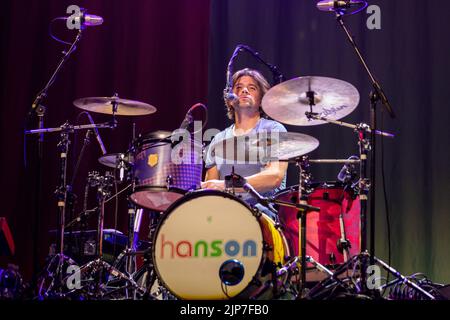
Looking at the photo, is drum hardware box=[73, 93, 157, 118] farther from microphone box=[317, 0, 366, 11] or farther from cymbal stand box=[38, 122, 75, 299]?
microphone box=[317, 0, 366, 11]

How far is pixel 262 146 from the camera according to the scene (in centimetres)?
357

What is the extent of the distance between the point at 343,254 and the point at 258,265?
0.88m

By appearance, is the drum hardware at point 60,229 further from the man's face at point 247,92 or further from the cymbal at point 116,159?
the man's face at point 247,92

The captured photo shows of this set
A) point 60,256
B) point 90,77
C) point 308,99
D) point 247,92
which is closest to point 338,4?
point 308,99

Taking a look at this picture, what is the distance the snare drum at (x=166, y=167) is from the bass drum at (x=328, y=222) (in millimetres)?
620

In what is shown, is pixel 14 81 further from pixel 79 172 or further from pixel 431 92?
pixel 431 92

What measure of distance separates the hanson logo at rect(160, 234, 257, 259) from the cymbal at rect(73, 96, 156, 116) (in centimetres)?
137

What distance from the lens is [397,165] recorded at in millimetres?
4812

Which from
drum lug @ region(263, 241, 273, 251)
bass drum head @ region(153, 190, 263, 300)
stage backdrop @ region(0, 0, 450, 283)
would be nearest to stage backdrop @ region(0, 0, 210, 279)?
stage backdrop @ region(0, 0, 450, 283)

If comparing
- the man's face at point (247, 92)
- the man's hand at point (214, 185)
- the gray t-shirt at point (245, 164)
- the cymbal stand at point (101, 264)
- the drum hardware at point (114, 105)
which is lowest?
the cymbal stand at point (101, 264)

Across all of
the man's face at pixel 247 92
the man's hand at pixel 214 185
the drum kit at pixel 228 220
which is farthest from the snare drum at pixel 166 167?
the man's face at pixel 247 92

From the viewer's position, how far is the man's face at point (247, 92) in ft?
14.8
